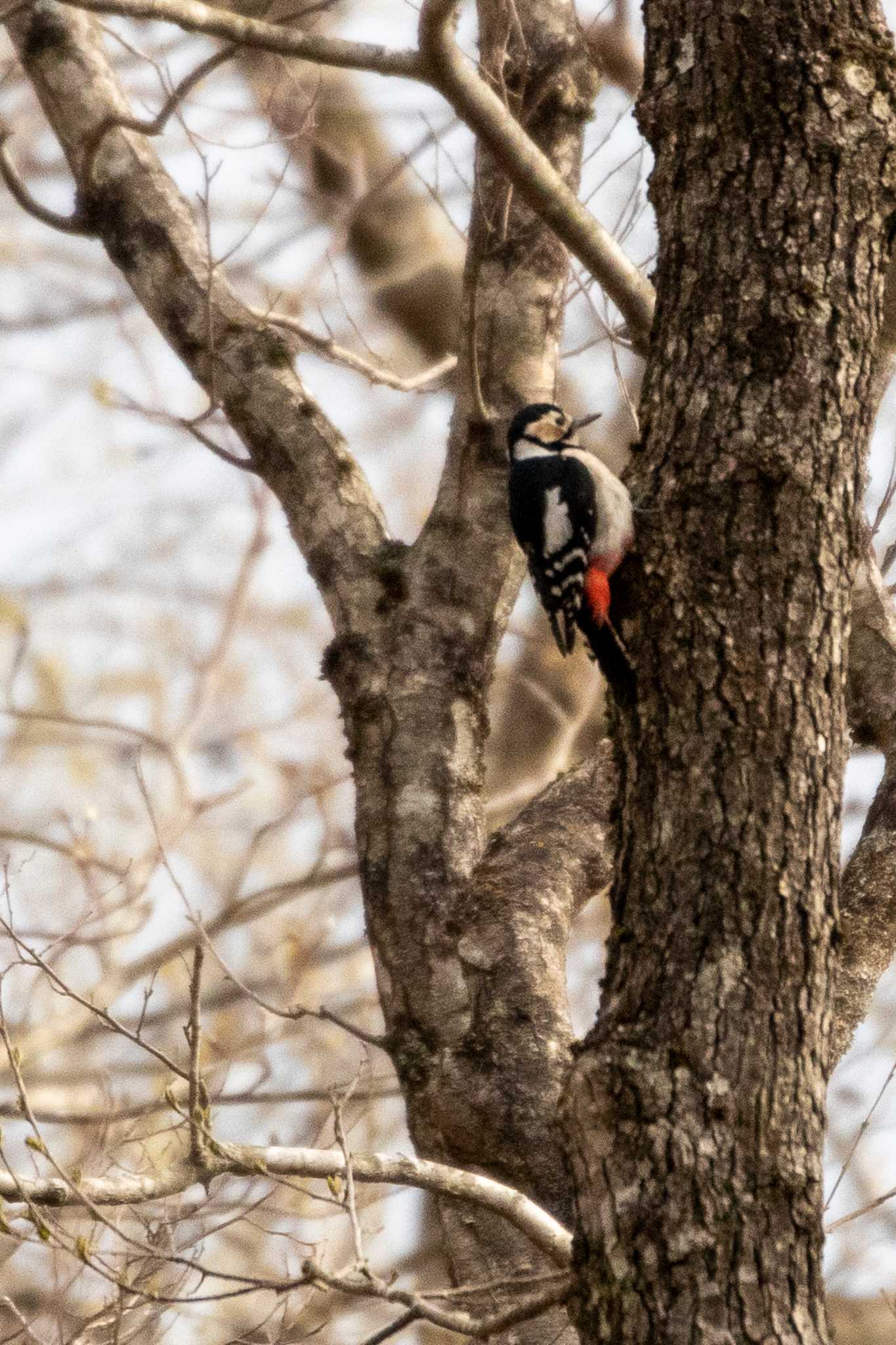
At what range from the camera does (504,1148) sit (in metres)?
3.73

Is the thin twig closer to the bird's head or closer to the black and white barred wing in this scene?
the black and white barred wing

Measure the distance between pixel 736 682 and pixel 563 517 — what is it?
1.37m

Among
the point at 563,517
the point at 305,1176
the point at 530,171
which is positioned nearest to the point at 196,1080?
the point at 305,1176

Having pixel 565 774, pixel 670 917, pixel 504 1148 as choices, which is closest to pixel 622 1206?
pixel 670 917

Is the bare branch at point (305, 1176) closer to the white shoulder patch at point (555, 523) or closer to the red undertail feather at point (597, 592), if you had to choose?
the red undertail feather at point (597, 592)

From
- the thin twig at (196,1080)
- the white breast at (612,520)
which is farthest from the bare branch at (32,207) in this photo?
the thin twig at (196,1080)

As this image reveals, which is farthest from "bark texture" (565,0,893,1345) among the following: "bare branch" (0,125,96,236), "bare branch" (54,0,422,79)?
"bare branch" (0,125,96,236)

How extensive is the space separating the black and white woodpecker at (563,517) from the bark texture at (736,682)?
51 centimetres

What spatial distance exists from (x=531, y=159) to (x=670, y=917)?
2.02m

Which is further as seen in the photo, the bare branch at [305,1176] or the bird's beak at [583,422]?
the bird's beak at [583,422]

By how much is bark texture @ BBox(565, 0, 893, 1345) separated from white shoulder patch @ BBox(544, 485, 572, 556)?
832 mm

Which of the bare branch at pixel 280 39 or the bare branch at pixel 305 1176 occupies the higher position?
the bare branch at pixel 280 39

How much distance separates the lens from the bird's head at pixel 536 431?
14.8ft

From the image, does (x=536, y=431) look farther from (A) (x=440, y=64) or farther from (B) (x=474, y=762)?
(A) (x=440, y=64)
